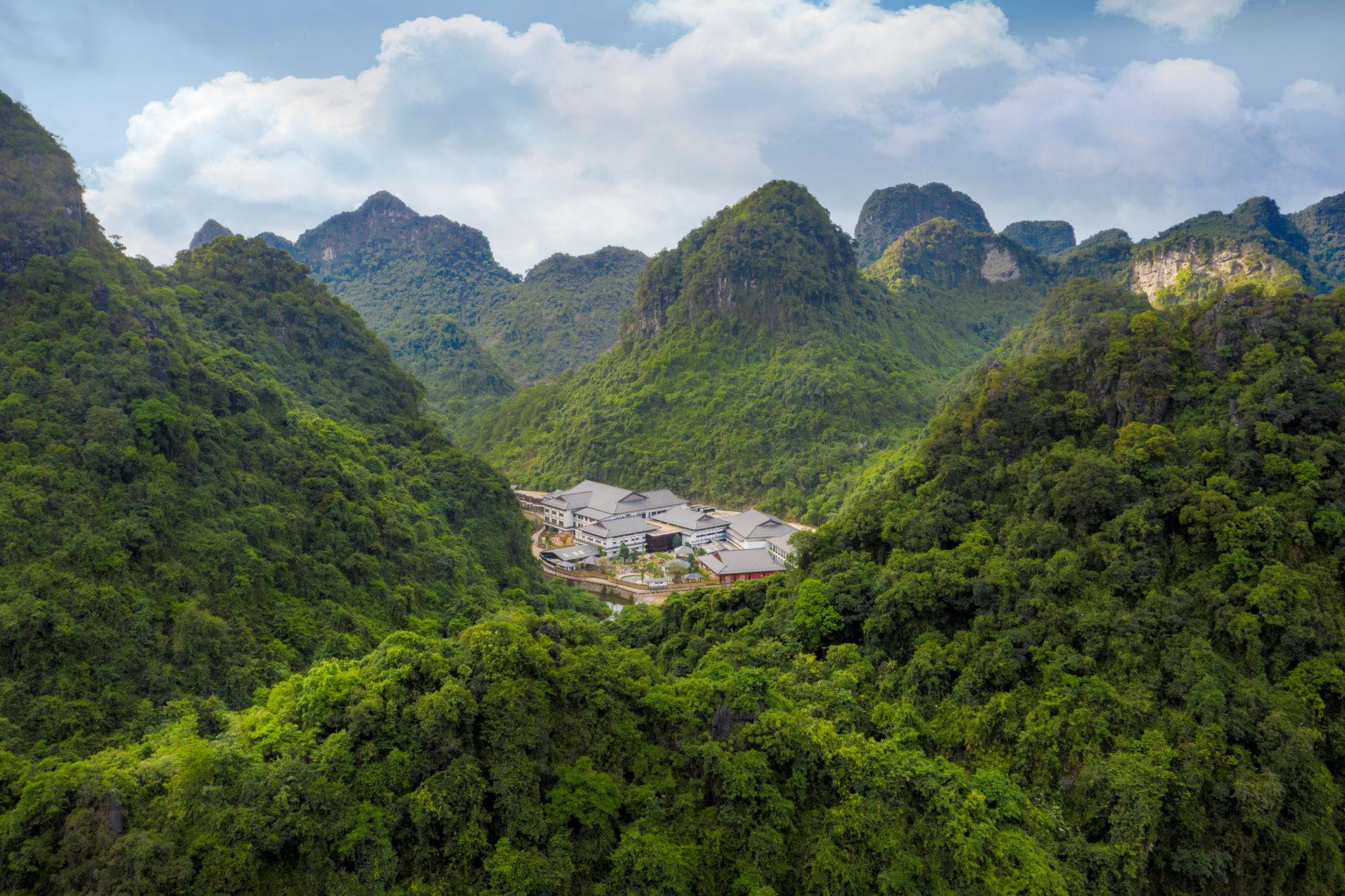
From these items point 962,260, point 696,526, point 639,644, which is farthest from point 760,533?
point 962,260

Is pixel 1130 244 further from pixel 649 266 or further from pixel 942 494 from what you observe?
pixel 942 494

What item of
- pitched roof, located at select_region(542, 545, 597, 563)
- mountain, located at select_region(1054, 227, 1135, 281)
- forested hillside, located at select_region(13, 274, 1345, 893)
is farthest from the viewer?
mountain, located at select_region(1054, 227, 1135, 281)

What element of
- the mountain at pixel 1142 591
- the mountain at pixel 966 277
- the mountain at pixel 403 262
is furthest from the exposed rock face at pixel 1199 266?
the mountain at pixel 403 262

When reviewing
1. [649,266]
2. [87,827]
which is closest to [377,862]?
[87,827]

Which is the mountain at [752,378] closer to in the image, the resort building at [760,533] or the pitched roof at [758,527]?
the pitched roof at [758,527]

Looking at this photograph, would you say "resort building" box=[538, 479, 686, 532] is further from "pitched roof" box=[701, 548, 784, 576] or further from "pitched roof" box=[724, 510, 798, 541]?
"pitched roof" box=[701, 548, 784, 576]

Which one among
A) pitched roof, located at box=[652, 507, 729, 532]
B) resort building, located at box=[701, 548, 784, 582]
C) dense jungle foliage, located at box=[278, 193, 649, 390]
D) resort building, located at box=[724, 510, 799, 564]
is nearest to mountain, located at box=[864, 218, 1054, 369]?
dense jungle foliage, located at box=[278, 193, 649, 390]
